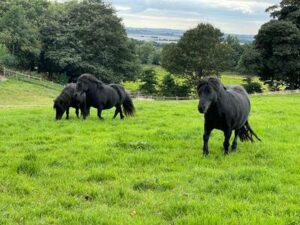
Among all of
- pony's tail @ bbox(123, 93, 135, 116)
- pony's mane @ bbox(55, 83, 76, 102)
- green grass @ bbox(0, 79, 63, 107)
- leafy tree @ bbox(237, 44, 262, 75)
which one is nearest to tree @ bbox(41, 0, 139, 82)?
green grass @ bbox(0, 79, 63, 107)

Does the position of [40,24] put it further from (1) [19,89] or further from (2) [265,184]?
(2) [265,184]

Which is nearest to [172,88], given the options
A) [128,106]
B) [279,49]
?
[279,49]

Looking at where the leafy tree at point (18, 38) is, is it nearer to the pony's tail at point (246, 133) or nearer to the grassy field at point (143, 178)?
the grassy field at point (143, 178)

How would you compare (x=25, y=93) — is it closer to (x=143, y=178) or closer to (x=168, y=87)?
(x=168, y=87)

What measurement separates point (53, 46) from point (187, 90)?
69.9 ft

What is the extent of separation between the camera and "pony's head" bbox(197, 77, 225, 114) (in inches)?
403

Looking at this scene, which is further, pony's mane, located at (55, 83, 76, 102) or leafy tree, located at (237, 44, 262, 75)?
leafy tree, located at (237, 44, 262, 75)

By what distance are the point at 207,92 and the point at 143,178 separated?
2.88m

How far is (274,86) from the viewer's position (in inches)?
2072

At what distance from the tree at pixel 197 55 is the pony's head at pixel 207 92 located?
5436 cm

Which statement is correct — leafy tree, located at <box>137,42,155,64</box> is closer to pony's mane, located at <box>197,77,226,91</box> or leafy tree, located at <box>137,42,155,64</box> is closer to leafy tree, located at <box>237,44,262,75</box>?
leafy tree, located at <box>237,44,262,75</box>

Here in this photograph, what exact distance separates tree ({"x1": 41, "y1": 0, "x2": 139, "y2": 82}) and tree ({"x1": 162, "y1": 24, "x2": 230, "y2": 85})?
6.08m

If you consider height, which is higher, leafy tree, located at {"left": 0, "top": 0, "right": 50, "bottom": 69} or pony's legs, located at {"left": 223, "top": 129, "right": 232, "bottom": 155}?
leafy tree, located at {"left": 0, "top": 0, "right": 50, "bottom": 69}

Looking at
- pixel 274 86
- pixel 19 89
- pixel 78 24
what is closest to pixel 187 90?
pixel 274 86
